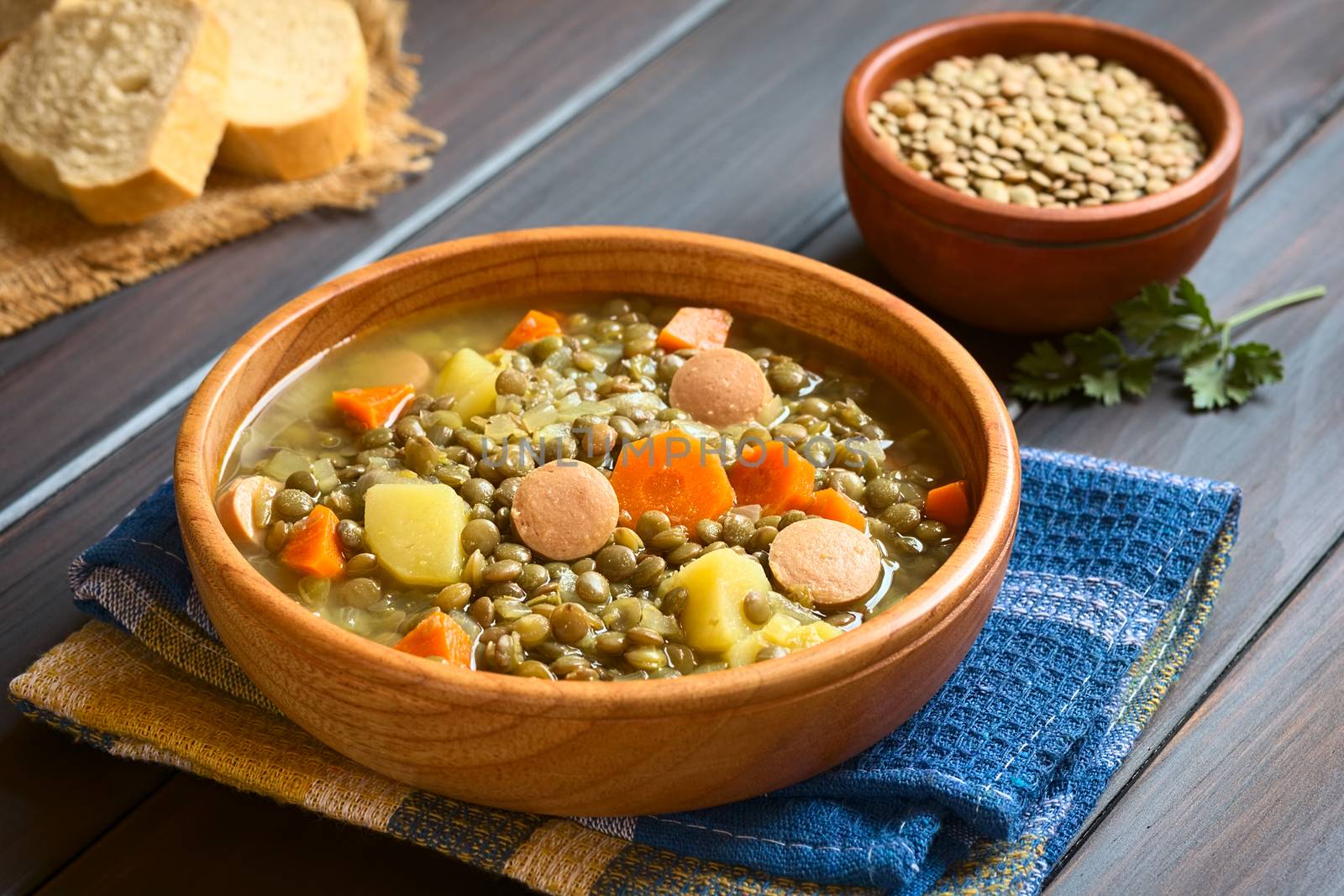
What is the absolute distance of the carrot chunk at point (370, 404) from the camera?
8.50 feet

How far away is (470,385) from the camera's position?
2.64 m

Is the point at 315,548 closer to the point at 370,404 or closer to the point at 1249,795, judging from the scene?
the point at 370,404

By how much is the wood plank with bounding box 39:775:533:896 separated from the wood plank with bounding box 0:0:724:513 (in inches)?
Result: 40.9

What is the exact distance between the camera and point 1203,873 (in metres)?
2.19

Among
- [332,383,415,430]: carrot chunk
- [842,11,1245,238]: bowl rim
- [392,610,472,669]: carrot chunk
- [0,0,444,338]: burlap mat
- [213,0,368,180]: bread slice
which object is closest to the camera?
[392,610,472,669]: carrot chunk

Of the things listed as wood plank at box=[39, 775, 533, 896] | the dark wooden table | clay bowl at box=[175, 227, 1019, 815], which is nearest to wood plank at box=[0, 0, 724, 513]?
the dark wooden table

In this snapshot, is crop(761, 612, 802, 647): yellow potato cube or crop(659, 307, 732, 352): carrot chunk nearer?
crop(761, 612, 802, 647): yellow potato cube

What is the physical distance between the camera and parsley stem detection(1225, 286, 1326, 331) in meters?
3.37

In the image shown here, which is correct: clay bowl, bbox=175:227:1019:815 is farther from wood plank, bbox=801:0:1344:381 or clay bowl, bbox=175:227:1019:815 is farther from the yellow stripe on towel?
wood plank, bbox=801:0:1344:381

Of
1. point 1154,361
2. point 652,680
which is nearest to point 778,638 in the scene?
point 652,680

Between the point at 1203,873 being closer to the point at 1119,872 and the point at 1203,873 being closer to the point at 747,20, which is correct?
the point at 1119,872

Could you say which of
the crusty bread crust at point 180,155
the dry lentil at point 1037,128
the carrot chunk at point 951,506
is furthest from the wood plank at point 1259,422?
the crusty bread crust at point 180,155

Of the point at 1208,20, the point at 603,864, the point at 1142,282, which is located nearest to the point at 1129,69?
the point at 1142,282

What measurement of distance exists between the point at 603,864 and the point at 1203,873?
37.3 inches
